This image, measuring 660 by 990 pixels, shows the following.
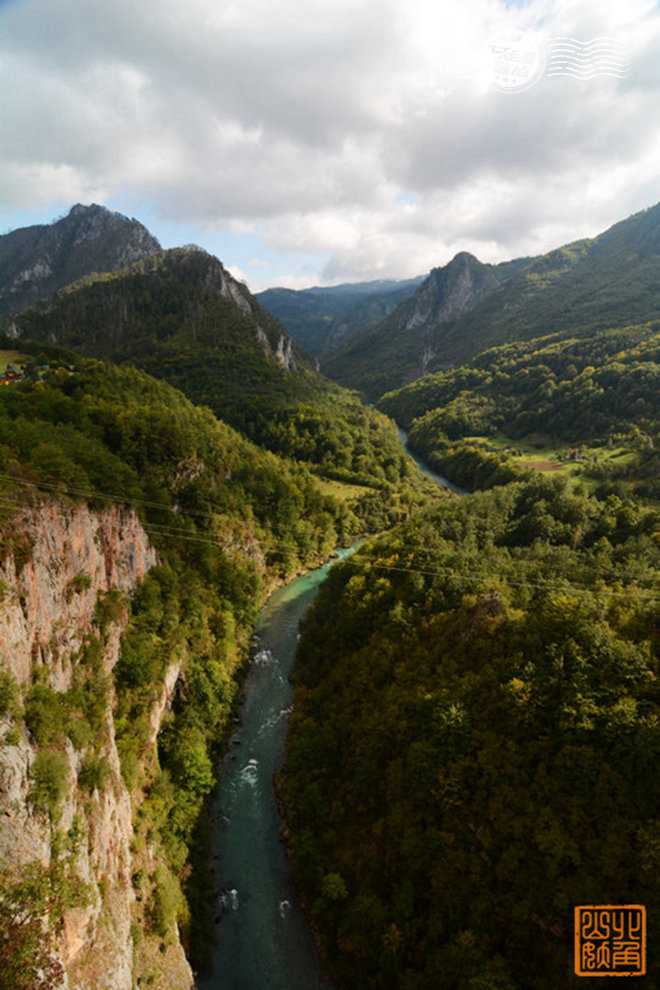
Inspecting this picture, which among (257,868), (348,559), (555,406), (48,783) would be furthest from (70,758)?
(555,406)

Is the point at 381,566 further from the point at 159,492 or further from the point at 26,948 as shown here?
the point at 26,948

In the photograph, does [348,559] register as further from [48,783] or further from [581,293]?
[581,293]

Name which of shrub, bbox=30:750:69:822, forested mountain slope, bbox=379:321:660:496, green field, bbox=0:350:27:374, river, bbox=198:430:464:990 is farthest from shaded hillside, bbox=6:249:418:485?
shrub, bbox=30:750:69:822

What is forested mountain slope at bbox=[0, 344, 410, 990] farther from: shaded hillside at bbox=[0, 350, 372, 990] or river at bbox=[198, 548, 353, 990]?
river at bbox=[198, 548, 353, 990]

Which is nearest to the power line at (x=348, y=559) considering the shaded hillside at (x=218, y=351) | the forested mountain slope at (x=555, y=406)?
the forested mountain slope at (x=555, y=406)

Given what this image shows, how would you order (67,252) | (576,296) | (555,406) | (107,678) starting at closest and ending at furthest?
(107,678), (555,406), (576,296), (67,252)

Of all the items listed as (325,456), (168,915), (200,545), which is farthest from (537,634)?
(325,456)
